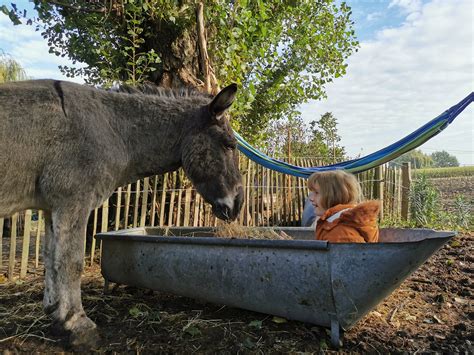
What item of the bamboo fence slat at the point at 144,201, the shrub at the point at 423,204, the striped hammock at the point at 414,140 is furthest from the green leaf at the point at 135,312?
the shrub at the point at 423,204

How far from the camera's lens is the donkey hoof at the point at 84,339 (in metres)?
2.34

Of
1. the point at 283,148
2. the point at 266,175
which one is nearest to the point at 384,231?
the point at 266,175

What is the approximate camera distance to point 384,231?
2.93 m

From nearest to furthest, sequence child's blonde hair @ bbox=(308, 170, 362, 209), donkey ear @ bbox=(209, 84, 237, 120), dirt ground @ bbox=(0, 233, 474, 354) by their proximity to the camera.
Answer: dirt ground @ bbox=(0, 233, 474, 354)
child's blonde hair @ bbox=(308, 170, 362, 209)
donkey ear @ bbox=(209, 84, 237, 120)

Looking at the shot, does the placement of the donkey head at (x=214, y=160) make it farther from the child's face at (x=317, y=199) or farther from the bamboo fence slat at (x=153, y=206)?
the bamboo fence slat at (x=153, y=206)

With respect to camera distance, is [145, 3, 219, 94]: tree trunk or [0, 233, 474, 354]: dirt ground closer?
[0, 233, 474, 354]: dirt ground

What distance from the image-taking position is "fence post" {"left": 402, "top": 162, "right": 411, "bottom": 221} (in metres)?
8.96

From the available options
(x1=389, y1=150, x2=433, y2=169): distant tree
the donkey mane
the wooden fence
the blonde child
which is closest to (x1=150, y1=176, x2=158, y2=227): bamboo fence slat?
the wooden fence

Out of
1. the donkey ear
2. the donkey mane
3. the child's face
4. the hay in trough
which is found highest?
the donkey mane

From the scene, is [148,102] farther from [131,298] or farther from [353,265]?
[353,265]

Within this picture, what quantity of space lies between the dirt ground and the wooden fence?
121 cm

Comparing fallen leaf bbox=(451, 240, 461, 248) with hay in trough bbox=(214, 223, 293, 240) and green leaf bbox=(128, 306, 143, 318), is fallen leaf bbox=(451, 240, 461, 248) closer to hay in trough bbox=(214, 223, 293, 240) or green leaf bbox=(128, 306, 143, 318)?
hay in trough bbox=(214, 223, 293, 240)

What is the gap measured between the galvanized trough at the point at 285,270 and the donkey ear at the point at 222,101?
3.58 ft

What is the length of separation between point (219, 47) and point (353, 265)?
452 cm
